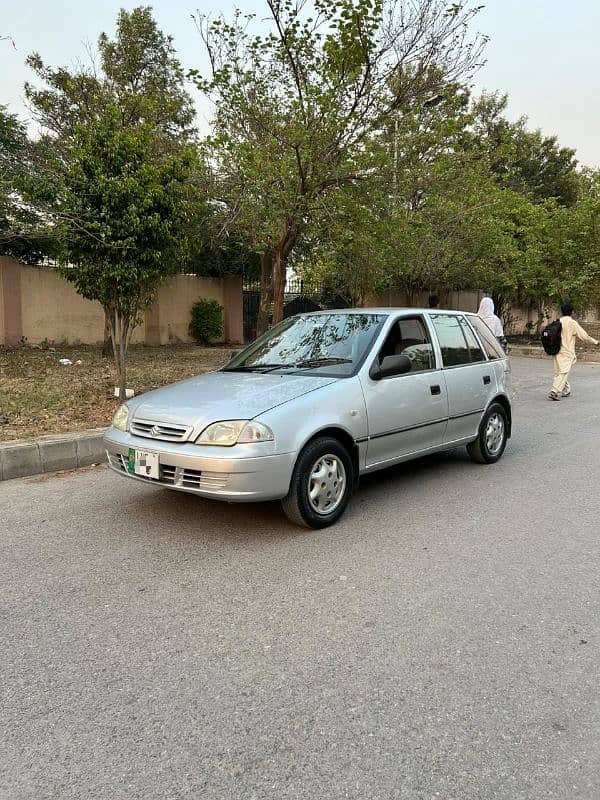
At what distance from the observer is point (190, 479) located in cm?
437

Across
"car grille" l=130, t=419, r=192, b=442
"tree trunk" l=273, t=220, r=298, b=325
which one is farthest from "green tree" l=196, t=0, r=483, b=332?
"car grille" l=130, t=419, r=192, b=442

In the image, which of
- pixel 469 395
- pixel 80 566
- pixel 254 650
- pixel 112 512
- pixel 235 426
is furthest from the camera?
pixel 469 395

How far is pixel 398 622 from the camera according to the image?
336cm

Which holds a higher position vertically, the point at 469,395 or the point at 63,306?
the point at 63,306

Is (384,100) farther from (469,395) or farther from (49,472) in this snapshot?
(49,472)

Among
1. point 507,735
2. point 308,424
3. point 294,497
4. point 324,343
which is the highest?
point 324,343

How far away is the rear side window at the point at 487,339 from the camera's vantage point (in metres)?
6.89

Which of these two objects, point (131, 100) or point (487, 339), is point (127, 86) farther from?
point (487, 339)

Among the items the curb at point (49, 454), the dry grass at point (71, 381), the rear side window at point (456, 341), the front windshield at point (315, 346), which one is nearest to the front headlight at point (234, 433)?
the front windshield at point (315, 346)

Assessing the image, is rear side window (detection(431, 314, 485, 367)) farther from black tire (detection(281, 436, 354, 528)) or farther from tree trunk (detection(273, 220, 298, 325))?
tree trunk (detection(273, 220, 298, 325))

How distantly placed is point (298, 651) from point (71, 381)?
8818 millimetres

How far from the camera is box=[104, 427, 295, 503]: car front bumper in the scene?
A: 426 centimetres

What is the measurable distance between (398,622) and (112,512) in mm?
2698

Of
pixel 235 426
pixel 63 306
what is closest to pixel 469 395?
pixel 235 426
